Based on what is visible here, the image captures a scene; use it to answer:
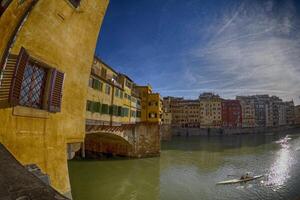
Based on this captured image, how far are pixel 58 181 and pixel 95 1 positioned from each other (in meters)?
6.26

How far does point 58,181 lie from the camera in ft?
20.8

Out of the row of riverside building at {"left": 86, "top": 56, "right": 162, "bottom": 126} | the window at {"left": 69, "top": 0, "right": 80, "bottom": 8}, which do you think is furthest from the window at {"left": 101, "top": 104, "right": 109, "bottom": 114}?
the window at {"left": 69, "top": 0, "right": 80, "bottom": 8}

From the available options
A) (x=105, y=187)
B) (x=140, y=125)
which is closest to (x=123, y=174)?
(x=105, y=187)

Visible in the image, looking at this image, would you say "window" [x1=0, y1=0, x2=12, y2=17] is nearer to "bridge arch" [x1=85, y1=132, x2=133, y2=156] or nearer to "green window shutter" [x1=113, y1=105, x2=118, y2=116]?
"green window shutter" [x1=113, y1=105, x2=118, y2=116]

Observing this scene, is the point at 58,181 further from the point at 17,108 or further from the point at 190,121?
the point at 190,121

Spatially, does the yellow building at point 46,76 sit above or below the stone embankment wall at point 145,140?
above

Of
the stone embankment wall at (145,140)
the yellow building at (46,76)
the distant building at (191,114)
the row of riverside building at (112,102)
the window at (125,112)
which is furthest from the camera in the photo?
the distant building at (191,114)

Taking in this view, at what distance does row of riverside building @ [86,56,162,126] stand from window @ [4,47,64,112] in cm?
1324

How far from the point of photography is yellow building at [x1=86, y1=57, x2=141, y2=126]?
67.3 ft

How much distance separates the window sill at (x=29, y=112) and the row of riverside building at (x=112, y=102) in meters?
13.6

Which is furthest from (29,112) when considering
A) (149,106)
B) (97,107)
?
(149,106)

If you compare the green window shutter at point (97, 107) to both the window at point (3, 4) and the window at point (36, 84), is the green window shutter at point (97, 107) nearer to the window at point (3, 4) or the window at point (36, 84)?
the window at point (36, 84)

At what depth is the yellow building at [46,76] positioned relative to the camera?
487 centimetres

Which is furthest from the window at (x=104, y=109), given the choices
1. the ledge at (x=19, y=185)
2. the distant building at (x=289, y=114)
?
the distant building at (x=289, y=114)
